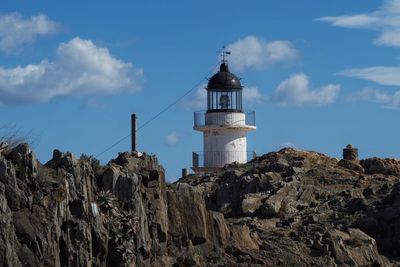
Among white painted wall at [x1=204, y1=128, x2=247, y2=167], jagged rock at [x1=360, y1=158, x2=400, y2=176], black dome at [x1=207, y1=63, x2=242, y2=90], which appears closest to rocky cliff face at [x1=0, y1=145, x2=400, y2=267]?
jagged rock at [x1=360, y1=158, x2=400, y2=176]

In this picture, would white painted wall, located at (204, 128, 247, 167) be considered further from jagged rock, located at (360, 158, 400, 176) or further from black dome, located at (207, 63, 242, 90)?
jagged rock, located at (360, 158, 400, 176)

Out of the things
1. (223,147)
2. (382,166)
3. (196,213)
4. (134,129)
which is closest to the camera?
(196,213)

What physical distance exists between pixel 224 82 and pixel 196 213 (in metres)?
22.0

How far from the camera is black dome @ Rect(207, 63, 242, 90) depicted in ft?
180

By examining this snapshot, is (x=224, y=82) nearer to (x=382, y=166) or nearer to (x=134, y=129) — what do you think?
(x=382, y=166)

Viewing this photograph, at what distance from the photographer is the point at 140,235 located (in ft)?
99.4

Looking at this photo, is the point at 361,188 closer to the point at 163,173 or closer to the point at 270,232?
the point at 270,232

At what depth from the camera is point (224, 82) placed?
54.9m

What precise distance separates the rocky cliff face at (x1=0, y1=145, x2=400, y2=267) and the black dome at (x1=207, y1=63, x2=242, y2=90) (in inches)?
186

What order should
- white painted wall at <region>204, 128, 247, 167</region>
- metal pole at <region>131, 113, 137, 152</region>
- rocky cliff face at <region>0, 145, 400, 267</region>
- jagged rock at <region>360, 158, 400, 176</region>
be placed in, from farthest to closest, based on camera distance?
white painted wall at <region>204, 128, 247, 167</region>
jagged rock at <region>360, 158, 400, 176</region>
metal pole at <region>131, 113, 137, 152</region>
rocky cliff face at <region>0, 145, 400, 267</region>

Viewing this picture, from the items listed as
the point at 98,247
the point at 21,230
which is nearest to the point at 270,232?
the point at 98,247

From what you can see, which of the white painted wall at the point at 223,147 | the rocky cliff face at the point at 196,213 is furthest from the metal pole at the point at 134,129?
the white painted wall at the point at 223,147

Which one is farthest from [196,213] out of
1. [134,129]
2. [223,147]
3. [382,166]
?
[223,147]

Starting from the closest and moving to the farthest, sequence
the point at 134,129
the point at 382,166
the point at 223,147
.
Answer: the point at 134,129
the point at 382,166
the point at 223,147
